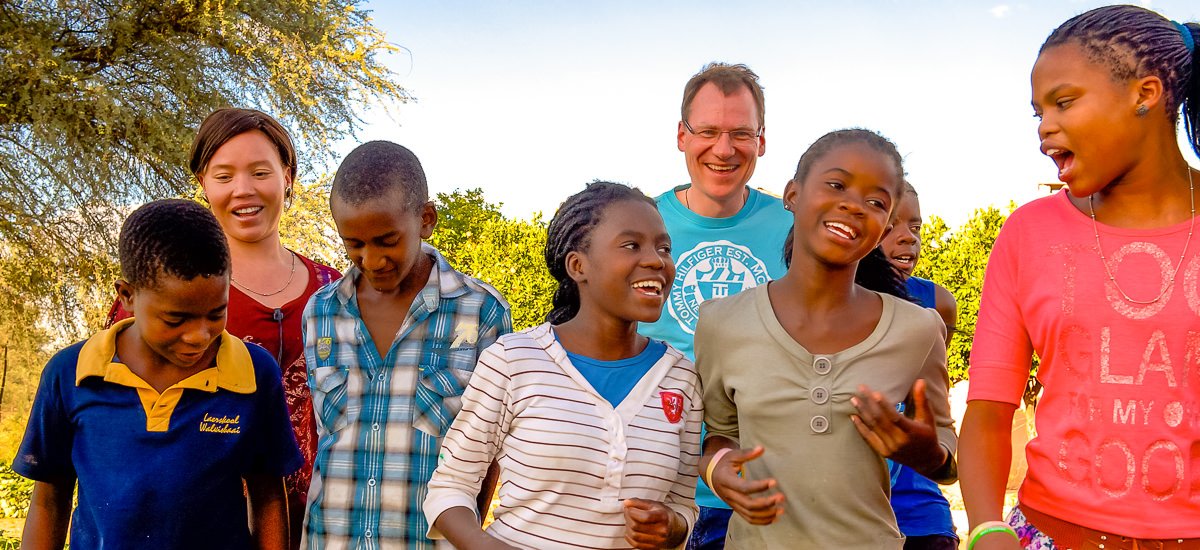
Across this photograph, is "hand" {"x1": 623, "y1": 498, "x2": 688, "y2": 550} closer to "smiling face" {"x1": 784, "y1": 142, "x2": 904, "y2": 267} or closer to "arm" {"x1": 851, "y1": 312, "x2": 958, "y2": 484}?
"arm" {"x1": 851, "y1": 312, "x2": 958, "y2": 484}

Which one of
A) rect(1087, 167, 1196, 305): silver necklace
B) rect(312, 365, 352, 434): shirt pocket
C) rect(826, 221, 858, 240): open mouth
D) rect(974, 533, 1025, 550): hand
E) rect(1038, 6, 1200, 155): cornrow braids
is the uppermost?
rect(1038, 6, 1200, 155): cornrow braids

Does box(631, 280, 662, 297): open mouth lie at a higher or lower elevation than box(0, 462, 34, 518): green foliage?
higher

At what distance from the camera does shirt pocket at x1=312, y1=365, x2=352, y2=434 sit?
9.45 ft

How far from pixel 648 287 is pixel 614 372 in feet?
0.85

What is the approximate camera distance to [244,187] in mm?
3461

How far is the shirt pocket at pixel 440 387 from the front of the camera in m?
2.84

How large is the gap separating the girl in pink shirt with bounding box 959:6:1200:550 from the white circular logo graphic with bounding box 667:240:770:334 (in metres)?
1.39

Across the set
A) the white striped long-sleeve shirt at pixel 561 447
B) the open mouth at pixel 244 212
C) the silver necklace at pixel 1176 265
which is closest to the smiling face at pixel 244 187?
the open mouth at pixel 244 212

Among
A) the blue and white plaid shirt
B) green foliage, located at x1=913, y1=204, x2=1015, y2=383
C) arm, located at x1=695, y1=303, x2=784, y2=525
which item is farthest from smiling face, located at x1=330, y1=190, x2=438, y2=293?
green foliage, located at x1=913, y1=204, x2=1015, y2=383

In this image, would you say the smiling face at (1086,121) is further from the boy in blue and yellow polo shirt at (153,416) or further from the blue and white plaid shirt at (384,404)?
the boy in blue and yellow polo shirt at (153,416)

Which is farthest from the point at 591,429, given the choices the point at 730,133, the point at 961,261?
the point at 961,261

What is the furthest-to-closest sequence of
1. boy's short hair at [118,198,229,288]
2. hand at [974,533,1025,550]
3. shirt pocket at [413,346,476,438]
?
shirt pocket at [413,346,476,438] → boy's short hair at [118,198,229,288] → hand at [974,533,1025,550]

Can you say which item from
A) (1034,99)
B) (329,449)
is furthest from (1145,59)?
(329,449)

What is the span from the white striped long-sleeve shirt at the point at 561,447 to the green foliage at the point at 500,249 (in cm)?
767
